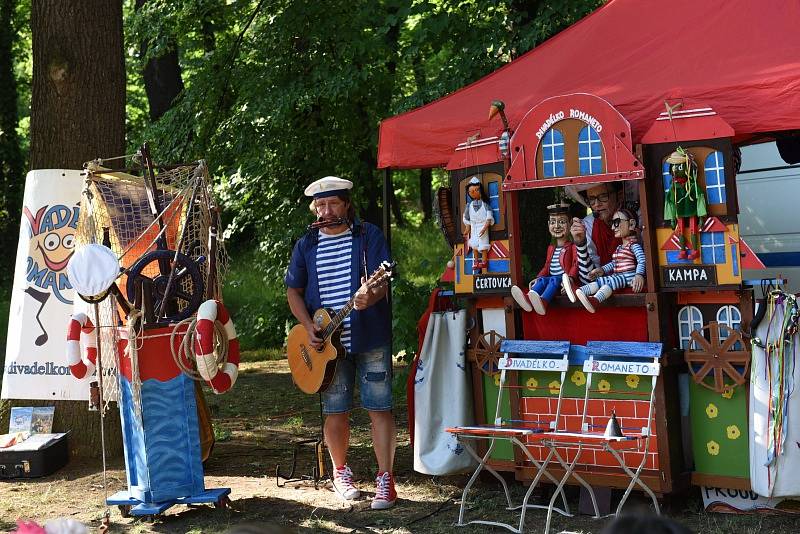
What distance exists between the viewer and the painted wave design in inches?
234

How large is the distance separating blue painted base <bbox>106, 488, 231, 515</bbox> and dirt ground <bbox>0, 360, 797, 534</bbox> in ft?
0.33

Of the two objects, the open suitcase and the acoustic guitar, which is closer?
the acoustic guitar

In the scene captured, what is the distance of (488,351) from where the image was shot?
6.36 meters

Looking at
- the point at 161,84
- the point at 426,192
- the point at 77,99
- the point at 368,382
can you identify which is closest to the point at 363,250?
the point at 368,382

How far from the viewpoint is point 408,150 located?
6828 millimetres

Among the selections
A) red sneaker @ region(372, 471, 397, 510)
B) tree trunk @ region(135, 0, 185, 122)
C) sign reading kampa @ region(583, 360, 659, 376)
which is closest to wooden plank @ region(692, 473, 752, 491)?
sign reading kampa @ region(583, 360, 659, 376)

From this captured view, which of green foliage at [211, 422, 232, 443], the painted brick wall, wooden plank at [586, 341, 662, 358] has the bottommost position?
green foliage at [211, 422, 232, 443]

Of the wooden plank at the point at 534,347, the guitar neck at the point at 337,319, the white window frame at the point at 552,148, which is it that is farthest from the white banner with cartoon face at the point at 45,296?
the white window frame at the point at 552,148

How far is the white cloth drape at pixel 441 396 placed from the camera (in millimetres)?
6516

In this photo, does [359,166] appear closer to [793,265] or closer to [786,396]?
[793,265]

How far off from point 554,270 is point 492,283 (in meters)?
0.39

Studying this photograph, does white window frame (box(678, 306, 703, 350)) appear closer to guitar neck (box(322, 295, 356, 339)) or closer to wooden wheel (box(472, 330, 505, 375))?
wooden wheel (box(472, 330, 505, 375))

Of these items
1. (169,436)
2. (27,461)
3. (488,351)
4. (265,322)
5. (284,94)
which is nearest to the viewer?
(169,436)

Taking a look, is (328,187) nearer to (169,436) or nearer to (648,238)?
(169,436)
